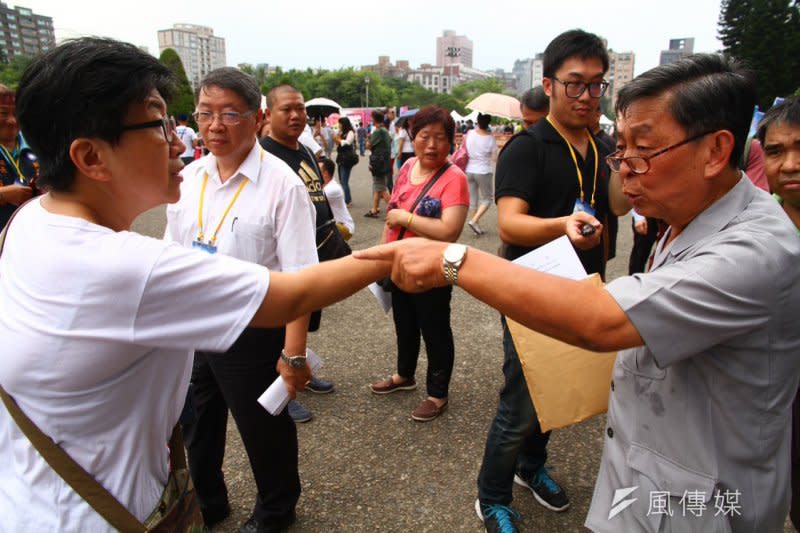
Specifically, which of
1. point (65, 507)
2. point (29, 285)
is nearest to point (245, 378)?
point (65, 507)

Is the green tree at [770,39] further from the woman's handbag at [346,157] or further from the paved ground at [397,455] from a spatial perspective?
the paved ground at [397,455]

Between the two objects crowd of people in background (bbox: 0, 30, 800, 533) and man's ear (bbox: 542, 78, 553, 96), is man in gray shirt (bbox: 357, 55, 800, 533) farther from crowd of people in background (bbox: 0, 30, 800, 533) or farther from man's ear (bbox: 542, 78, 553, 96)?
man's ear (bbox: 542, 78, 553, 96)

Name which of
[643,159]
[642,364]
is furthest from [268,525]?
[643,159]

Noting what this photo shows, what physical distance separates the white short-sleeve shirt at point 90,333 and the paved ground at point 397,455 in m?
1.70

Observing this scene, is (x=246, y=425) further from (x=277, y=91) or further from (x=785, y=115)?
(x=785, y=115)

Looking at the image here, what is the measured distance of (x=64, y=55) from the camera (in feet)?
3.88

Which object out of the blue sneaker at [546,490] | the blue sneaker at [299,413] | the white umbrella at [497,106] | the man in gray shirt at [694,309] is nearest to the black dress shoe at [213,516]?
the blue sneaker at [299,413]

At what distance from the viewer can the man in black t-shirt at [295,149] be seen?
361 cm

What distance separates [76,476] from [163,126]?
92cm

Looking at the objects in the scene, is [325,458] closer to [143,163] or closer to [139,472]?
[139,472]

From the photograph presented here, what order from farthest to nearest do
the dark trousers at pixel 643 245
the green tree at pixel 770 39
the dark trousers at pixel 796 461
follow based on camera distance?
the green tree at pixel 770 39
the dark trousers at pixel 643 245
the dark trousers at pixel 796 461

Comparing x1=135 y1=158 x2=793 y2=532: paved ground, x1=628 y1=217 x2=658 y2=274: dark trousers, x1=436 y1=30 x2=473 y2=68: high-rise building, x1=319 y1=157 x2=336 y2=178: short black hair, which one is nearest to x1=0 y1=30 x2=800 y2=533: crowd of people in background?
x1=135 y1=158 x2=793 y2=532: paved ground

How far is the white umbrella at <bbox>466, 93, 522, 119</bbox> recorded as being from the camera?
879 cm

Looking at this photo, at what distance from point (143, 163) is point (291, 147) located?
2.55 m
